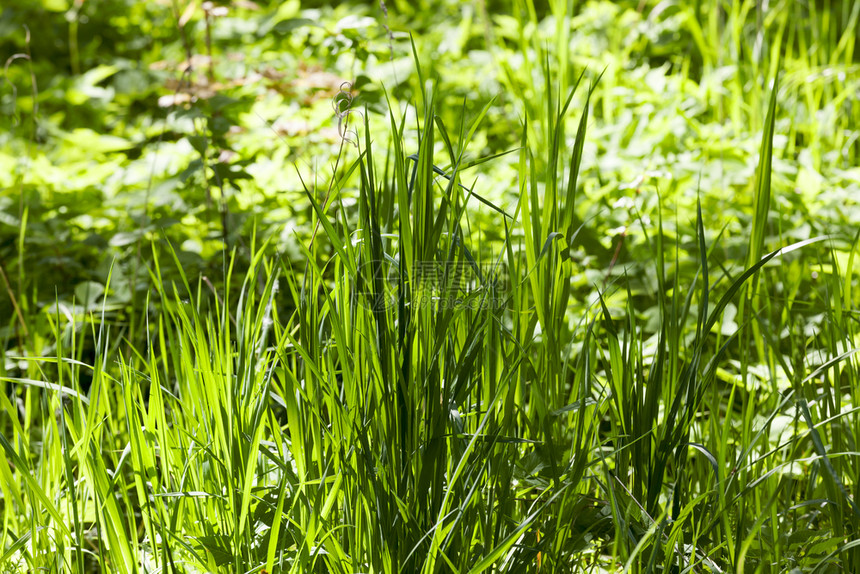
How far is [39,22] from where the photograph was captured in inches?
166

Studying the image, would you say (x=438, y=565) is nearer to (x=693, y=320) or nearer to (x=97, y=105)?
(x=693, y=320)

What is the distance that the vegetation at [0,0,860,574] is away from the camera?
87 centimetres

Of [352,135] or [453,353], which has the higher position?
[352,135]

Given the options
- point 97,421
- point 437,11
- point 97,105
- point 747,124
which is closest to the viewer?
point 97,421

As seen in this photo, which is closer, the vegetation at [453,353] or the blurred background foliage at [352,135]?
the vegetation at [453,353]

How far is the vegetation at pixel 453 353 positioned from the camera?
0.87 meters

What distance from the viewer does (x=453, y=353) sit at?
0.91 m

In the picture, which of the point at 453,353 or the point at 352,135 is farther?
the point at 352,135

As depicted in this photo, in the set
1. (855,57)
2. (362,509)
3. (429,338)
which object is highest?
(855,57)

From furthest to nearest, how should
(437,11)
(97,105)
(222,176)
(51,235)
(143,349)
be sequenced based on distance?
(437,11)
(97,105)
(51,235)
(222,176)
(143,349)

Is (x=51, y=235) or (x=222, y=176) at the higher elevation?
(x=222, y=176)

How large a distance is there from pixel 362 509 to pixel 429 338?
0.73 ft

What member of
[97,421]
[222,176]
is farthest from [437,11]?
[97,421]

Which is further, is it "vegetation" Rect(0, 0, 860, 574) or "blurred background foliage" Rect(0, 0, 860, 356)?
"blurred background foliage" Rect(0, 0, 860, 356)
